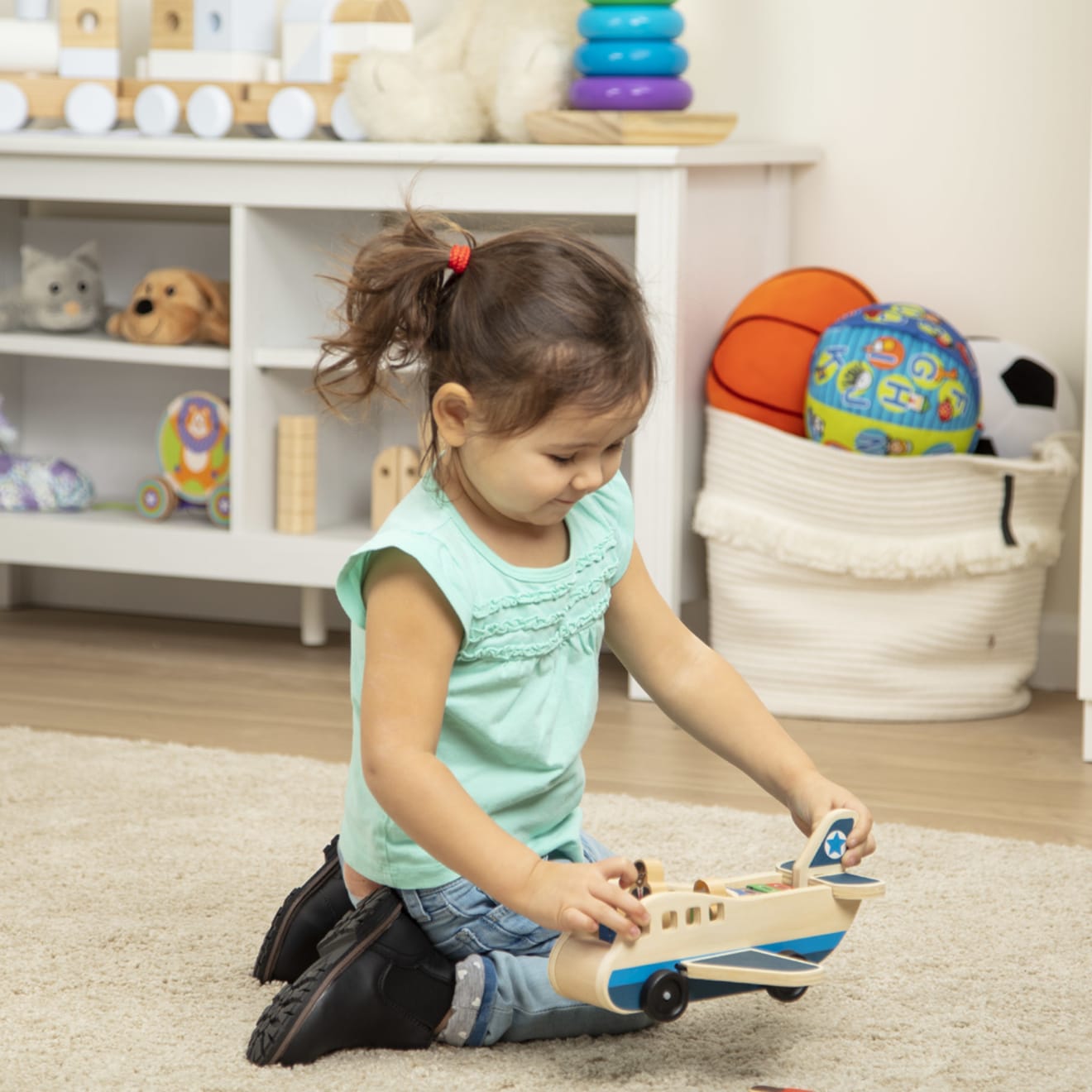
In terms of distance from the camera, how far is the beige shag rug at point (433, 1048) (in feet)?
3.16

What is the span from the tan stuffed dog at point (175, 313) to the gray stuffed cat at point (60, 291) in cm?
8

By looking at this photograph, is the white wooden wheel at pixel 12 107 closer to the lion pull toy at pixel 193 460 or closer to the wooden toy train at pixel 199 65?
the wooden toy train at pixel 199 65

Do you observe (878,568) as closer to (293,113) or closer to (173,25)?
(293,113)

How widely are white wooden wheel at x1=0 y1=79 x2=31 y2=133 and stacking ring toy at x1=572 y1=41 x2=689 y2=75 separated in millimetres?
771

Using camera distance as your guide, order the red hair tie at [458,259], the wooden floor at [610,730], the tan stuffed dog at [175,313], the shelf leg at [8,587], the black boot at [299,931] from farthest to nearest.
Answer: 1. the shelf leg at [8,587]
2. the tan stuffed dog at [175,313]
3. the wooden floor at [610,730]
4. the black boot at [299,931]
5. the red hair tie at [458,259]

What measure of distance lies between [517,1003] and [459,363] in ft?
1.27

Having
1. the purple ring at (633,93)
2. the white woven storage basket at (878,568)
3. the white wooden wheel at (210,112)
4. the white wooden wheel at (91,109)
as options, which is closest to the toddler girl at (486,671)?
the white woven storage basket at (878,568)

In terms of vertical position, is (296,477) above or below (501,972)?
above

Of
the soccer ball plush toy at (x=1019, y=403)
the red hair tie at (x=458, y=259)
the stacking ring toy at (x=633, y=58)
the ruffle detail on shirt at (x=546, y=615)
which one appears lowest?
the ruffle detail on shirt at (x=546, y=615)

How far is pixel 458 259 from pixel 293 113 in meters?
1.17

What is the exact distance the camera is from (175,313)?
7.06ft

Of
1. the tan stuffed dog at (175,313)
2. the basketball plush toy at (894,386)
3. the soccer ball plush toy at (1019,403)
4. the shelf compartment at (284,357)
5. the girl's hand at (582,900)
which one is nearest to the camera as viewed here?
the girl's hand at (582,900)

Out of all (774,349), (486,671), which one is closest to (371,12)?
(774,349)

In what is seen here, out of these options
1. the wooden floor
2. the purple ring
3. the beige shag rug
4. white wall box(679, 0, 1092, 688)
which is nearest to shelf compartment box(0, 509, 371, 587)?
the wooden floor
